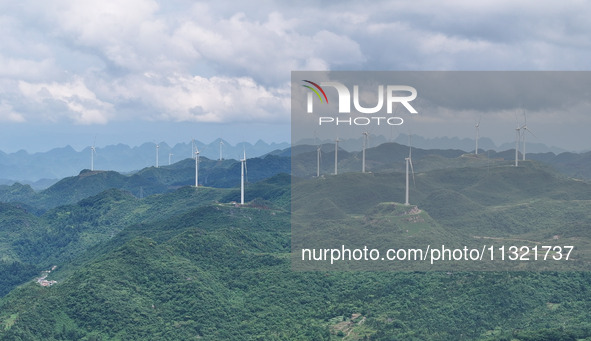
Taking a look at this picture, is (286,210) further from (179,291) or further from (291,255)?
(179,291)

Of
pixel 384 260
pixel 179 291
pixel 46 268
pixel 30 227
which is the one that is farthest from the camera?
pixel 30 227

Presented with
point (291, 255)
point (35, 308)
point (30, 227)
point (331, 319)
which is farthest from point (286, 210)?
point (35, 308)

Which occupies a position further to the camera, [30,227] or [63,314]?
[30,227]

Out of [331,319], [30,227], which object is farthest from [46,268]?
[331,319]

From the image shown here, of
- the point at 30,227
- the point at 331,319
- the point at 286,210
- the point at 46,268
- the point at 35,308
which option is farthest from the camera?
the point at 30,227

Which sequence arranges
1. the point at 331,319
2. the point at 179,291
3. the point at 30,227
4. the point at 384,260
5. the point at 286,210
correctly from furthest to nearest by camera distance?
the point at 30,227, the point at 286,210, the point at 384,260, the point at 179,291, the point at 331,319

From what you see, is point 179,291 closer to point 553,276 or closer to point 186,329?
point 186,329

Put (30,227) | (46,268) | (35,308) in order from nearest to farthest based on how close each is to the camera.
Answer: (35,308) < (46,268) < (30,227)

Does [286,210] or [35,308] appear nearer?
[35,308]

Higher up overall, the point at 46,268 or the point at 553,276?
the point at 553,276
